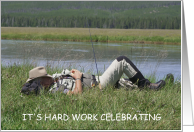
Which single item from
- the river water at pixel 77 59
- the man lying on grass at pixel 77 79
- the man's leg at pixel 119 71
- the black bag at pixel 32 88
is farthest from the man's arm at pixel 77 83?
the river water at pixel 77 59

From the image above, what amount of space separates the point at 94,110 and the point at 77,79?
623 millimetres

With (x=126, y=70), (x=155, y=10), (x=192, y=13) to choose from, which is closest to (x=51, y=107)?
(x=126, y=70)

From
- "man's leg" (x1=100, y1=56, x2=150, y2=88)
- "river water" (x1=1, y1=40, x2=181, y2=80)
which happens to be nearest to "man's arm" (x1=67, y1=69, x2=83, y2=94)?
"man's leg" (x1=100, y1=56, x2=150, y2=88)

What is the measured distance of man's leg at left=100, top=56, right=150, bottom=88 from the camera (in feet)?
10.5

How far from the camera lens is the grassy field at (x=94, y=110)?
2.31m

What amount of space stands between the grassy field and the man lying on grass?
11 centimetres

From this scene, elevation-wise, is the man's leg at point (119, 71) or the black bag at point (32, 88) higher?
the man's leg at point (119, 71)

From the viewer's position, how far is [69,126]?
2221 millimetres

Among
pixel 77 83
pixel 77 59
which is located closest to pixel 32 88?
pixel 77 83

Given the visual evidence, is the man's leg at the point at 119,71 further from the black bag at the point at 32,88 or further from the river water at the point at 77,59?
the river water at the point at 77,59

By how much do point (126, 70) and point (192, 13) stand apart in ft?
3.92

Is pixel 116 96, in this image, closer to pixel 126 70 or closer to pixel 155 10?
pixel 126 70

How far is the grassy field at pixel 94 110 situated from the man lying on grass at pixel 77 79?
0.11 metres

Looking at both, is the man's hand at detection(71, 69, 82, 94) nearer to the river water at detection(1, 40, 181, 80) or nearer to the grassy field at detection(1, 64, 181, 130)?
the grassy field at detection(1, 64, 181, 130)
